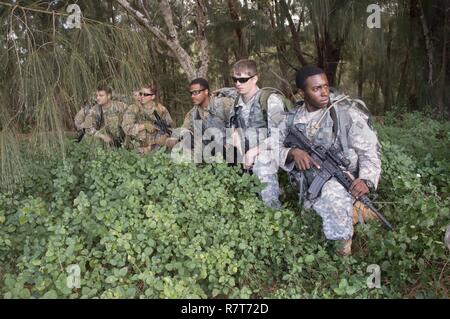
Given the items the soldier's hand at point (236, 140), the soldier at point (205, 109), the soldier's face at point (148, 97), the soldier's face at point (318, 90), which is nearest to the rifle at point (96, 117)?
the soldier's face at point (148, 97)

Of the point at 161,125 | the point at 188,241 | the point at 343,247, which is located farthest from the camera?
the point at 161,125

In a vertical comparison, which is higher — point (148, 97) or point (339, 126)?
point (148, 97)

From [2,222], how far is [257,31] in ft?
16.2

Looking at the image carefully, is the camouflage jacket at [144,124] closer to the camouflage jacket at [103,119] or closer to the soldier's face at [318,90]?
the camouflage jacket at [103,119]

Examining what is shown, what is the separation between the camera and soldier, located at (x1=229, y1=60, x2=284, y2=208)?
3.19 m

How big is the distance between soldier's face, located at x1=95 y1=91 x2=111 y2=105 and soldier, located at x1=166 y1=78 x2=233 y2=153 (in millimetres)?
1268

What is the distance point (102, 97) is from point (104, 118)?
31.9 inches

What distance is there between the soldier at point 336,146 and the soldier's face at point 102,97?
4.32 feet

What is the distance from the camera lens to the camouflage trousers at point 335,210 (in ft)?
8.66

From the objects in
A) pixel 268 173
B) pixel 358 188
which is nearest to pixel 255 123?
pixel 268 173

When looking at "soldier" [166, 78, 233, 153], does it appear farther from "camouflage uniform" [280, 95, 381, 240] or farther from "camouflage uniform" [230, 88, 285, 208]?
"camouflage uniform" [280, 95, 381, 240]

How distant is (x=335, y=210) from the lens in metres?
2.67

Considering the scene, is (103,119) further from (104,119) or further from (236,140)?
(236,140)

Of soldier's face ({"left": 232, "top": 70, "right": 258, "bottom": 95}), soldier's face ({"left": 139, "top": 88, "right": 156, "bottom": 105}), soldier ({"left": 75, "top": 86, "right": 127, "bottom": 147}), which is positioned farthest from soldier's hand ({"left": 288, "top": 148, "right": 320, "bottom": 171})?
soldier's face ({"left": 139, "top": 88, "right": 156, "bottom": 105})
